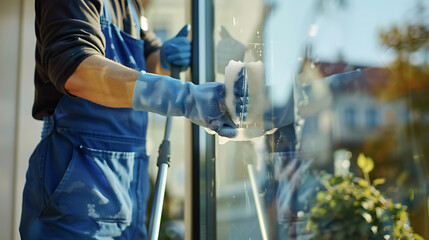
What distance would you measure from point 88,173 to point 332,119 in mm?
706

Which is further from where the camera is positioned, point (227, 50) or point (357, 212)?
point (227, 50)

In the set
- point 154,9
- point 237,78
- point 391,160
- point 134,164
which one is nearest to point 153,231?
point 134,164

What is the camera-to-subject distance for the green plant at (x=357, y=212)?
833mm

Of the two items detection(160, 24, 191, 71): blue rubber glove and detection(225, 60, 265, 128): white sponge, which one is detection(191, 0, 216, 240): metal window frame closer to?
detection(160, 24, 191, 71): blue rubber glove

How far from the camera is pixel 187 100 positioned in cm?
93

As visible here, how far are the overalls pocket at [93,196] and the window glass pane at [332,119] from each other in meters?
0.36

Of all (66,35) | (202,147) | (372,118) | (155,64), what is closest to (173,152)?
(202,147)

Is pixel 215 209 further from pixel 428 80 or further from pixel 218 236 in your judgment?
pixel 428 80

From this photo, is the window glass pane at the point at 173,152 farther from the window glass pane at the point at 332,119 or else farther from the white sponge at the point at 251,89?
the white sponge at the point at 251,89

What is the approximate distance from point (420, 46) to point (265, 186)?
1.89 ft

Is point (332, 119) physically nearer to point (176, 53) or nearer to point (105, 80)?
point (105, 80)

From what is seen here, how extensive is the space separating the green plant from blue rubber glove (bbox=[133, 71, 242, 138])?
273 millimetres

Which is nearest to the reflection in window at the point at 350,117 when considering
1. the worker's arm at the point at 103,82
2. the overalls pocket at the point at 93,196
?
the worker's arm at the point at 103,82

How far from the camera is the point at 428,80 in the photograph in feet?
2.42
